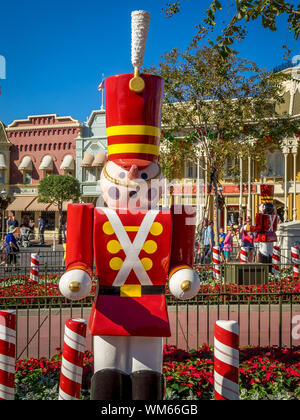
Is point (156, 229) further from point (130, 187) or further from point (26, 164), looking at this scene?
point (26, 164)

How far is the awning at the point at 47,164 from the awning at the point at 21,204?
8.61ft

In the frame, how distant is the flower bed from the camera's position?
422 centimetres

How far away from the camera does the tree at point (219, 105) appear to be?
40.8 feet

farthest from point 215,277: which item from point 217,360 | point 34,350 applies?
point 217,360

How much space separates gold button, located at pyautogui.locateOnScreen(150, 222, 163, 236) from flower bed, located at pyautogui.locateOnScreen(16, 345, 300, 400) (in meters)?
1.63

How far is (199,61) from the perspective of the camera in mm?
12336

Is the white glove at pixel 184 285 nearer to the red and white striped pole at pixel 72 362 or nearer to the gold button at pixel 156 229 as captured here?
the gold button at pixel 156 229

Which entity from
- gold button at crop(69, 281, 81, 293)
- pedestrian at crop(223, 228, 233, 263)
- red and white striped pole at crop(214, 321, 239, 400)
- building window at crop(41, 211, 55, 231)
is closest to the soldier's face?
gold button at crop(69, 281, 81, 293)

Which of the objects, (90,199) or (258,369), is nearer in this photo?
(258,369)

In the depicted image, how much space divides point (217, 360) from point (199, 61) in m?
10.5

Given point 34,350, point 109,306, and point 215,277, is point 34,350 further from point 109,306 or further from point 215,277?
point 215,277

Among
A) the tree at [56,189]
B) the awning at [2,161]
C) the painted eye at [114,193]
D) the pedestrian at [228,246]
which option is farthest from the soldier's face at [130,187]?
the awning at [2,161]

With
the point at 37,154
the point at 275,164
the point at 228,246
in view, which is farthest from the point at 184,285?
the point at 37,154

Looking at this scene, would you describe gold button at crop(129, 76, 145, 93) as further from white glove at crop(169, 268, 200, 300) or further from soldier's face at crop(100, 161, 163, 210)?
white glove at crop(169, 268, 200, 300)
